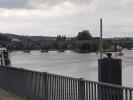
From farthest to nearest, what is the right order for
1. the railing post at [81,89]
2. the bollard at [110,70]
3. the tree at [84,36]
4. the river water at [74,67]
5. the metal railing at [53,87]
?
the tree at [84,36] → the river water at [74,67] → the railing post at [81,89] → the bollard at [110,70] → the metal railing at [53,87]

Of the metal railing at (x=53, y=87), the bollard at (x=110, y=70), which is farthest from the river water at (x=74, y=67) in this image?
the bollard at (x=110, y=70)

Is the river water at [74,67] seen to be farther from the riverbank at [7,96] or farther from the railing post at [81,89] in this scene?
the railing post at [81,89]

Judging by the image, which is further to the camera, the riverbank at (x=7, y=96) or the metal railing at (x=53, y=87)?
the riverbank at (x=7, y=96)

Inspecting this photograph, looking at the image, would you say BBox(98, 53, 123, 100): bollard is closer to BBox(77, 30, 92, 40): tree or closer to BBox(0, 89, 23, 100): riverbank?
BBox(0, 89, 23, 100): riverbank

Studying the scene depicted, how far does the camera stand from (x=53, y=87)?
1167 cm

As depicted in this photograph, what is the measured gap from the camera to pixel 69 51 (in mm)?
199000

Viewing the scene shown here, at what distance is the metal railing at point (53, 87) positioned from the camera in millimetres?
8698

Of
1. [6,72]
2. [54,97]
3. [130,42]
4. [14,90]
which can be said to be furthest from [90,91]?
[130,42]

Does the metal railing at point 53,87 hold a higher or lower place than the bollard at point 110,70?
lower

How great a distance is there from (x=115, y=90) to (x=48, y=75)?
3692 millimetres

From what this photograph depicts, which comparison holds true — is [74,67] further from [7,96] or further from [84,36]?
[84,36]

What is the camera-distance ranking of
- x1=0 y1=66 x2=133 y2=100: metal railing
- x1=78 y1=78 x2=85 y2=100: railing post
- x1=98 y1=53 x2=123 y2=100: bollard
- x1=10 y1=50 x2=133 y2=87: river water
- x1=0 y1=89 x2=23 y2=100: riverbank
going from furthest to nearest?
x1=10 y1=50 x2=133 y2=87: river water, x1=0 y1=89 x2=23 y2=100: riverbank, x1=78 y1=78 x2=85 y2=100: railing post, x1=98 y1=53 x2=123 y2=100: bollard, x1=0 y1=66 x2=133 y2=100: metal railing

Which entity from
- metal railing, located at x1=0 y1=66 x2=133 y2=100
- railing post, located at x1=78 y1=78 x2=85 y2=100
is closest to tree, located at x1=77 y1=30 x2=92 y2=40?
metal railing, located at x1=0 y1=66 x2=133 y2=100

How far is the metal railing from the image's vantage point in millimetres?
8698
